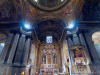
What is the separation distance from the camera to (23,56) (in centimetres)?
860

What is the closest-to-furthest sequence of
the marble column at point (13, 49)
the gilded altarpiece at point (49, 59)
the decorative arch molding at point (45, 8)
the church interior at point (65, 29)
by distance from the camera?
the marble column at point (13, 49) → the church interior at point (65, 29) → the decorative arch molding at point (45, 8) → the gilded altarpiece at point (49, 59)

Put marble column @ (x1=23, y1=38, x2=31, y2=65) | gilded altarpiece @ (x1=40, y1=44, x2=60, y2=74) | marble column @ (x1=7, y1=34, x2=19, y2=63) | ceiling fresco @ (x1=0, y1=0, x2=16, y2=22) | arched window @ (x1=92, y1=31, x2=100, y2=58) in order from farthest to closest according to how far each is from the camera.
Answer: gilded altarpiece @ (x1=40, y1=44, x2=60, y2=74) → ceiling fresco @ (x1=0, y1=0, x2=16, y2=22) → marble column @ (x1=23, y1=38, x2=31, y2=65) → arched window @ (x1=92, y1=31, x2=100, y2=58) → marble column @ (x1=7, y1=34, x2=19, y2=63)

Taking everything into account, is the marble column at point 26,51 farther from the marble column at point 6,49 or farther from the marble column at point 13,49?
the marble column at point 6,49

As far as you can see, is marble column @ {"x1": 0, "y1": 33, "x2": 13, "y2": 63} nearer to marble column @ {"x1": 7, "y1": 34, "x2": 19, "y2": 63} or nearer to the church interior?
the church interior

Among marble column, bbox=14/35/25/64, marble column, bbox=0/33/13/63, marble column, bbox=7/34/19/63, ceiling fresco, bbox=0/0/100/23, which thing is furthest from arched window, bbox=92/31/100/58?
marble column, bbox=0/33/13/63

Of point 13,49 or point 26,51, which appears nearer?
point 13,49

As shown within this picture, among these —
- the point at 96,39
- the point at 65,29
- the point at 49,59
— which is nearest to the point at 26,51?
the point at 65,29

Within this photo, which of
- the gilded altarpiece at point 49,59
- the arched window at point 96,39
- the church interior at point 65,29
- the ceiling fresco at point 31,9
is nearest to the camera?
the church interior at point 65,29

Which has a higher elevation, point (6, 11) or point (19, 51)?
point (6, 11)

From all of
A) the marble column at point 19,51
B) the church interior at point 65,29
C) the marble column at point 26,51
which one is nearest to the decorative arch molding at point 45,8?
the church interior at point 65,29

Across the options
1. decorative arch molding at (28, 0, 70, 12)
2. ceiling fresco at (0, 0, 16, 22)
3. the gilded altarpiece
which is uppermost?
decorative arch molding at (28, 0, 70, 12)

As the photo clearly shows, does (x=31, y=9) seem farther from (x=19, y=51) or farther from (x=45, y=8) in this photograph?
(x=19, y=51)

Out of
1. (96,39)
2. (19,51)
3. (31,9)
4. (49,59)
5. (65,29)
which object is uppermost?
(31,9)

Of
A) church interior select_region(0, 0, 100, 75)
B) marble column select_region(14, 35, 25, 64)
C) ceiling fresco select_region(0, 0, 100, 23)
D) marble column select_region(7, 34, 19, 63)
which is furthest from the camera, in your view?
ceiling fresco select_region(0, 0, 100, 23)
